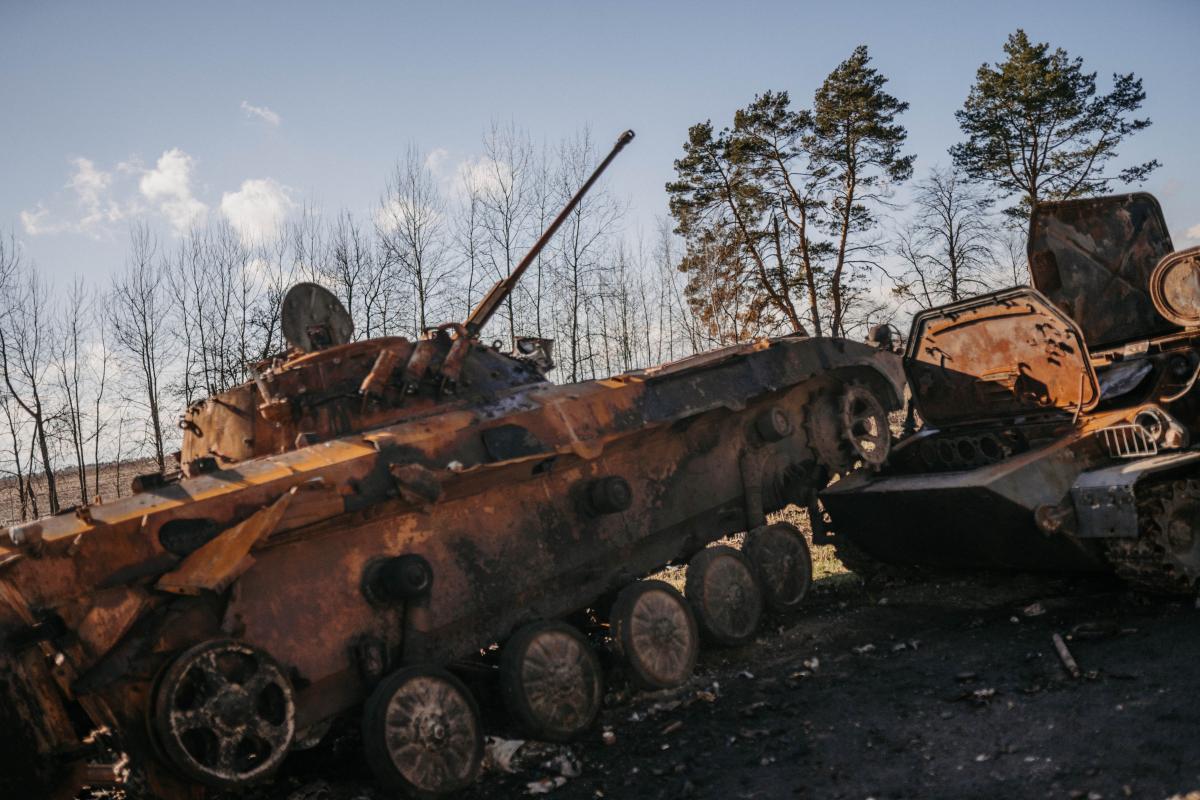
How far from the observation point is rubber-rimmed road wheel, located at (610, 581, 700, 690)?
22.2 feet

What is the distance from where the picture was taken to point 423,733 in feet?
17.9

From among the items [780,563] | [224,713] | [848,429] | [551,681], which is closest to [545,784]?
[551,681]

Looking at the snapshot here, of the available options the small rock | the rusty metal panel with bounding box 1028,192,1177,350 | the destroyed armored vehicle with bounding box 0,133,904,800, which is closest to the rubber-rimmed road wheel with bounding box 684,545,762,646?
the destroyed armored vehicle with bounding box 0,133,904,800

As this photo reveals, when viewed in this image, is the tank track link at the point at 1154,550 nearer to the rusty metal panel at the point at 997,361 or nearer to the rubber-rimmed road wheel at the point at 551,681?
the rusty metal panel at the point at 997,361

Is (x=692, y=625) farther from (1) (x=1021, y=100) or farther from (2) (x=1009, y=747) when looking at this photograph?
→ (1) (x=1021, y=100)

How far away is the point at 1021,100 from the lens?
28.0 m

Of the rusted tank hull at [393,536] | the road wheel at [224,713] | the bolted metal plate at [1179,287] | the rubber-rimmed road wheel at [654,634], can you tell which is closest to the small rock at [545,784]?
the rusted tank hull at [393,536]

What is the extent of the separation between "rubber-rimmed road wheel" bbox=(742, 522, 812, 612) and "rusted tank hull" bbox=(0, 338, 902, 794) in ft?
0.86

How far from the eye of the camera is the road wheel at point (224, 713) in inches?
184

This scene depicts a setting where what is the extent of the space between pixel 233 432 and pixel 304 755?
2.44m

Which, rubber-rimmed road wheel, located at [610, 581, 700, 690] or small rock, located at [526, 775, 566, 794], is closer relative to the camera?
small rock, located at [526, 775, 566, 794]

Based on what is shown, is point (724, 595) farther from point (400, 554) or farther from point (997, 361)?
point (997, 361)

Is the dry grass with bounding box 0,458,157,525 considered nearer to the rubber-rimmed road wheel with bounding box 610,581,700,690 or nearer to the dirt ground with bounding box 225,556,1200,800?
the rubber-rimmed road wheel with bounding box 610,581,700,690

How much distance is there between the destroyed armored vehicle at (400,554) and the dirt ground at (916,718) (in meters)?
0.47
